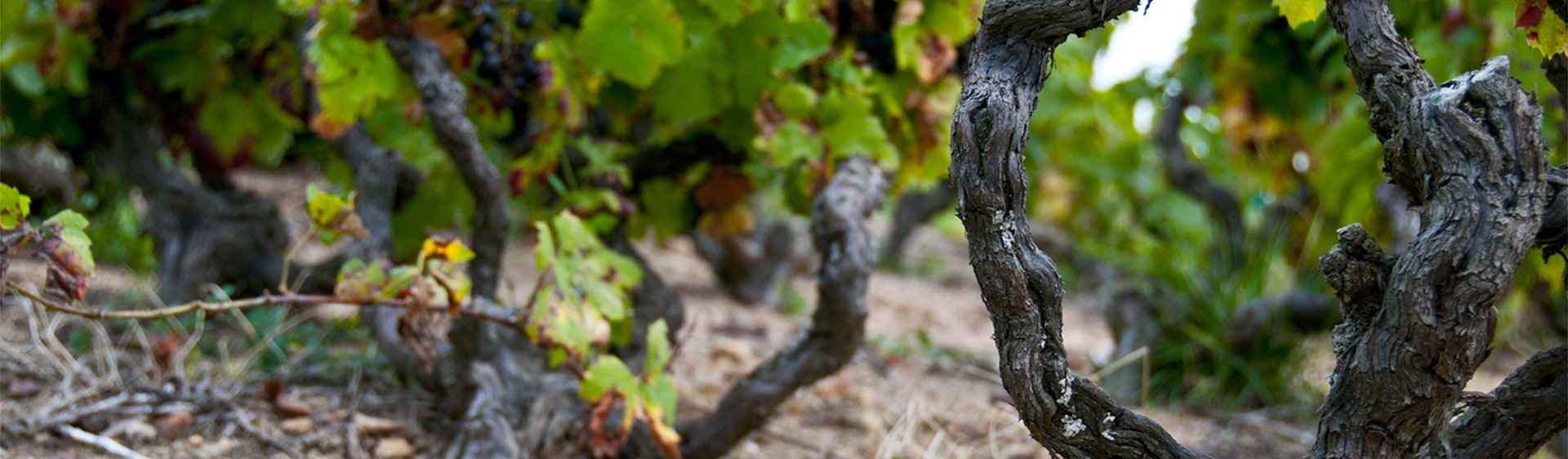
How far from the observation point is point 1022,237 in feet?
4.18

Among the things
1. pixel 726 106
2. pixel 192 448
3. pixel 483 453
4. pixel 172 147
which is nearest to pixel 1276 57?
pixel 726 106

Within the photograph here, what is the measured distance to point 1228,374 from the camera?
3.70 m

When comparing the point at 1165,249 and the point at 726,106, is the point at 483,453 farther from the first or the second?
the point at 1165,249

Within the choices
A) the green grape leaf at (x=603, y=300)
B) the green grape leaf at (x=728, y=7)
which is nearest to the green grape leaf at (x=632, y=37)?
the green grape leaf at (x=728, y=7)

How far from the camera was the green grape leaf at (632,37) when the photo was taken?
7.55ft

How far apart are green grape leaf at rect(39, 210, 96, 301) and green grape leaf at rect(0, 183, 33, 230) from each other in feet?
0.12

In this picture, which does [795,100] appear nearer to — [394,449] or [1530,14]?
[394,449]

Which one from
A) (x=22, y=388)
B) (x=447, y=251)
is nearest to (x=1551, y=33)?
(x=447, y=251)

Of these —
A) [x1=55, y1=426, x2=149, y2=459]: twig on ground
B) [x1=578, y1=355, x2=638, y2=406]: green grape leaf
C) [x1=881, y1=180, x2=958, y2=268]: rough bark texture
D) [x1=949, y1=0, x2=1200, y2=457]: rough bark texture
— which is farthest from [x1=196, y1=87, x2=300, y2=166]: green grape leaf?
[x1=881, y1=180, x2=958, y2=268]: rough bark texture

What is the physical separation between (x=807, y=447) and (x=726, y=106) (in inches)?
28.8

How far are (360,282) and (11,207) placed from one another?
0.53m

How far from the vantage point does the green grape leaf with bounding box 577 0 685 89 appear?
2303mm

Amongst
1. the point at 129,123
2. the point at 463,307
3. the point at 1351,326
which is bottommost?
the point at 463,307

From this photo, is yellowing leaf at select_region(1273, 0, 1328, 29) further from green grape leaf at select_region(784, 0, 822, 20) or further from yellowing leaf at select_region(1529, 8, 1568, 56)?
green grape leaf at select_region(784, 0, 822, 20)
